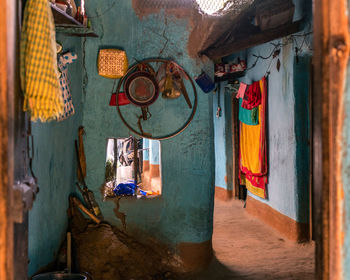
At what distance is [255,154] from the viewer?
7363mm

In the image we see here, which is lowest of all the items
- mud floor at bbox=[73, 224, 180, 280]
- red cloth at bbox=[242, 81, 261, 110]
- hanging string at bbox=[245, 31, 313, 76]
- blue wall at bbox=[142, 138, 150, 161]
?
mud floor at bbox=[73, 224, 180, 280]

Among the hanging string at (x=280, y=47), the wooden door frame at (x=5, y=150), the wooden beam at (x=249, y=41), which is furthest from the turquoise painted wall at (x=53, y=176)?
the hanging string at (x=280, y=47)

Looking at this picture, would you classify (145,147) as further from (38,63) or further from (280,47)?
(38,63)

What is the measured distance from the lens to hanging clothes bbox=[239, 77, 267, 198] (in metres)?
6.92

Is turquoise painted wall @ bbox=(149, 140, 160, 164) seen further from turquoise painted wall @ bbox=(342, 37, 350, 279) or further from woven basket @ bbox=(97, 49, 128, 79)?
turquoise painted wall @ bbox=(342, 37, 350, 279)

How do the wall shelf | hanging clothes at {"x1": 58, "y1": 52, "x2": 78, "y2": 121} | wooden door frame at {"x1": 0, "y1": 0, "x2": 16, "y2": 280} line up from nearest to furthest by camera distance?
wooden door frame at {"x1": 0, "y1": 0, "x2": 16, "y2": 280}
the wall shelf
hanging clothes at {"x1": 58, "y1": 52, "x2": 78, "y2": 121}

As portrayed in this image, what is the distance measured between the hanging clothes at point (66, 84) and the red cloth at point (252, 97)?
4343mm

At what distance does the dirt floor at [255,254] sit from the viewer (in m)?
4.65

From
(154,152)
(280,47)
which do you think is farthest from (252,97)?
(154,152)

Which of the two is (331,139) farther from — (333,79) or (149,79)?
(149,79)

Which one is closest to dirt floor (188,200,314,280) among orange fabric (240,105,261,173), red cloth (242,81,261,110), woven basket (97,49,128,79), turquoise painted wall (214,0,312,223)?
turquoise painted wall (214,0,312,223)

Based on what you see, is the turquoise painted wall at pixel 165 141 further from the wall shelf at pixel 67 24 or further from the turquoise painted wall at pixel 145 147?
the turquoise painted wall at pixel 145 147

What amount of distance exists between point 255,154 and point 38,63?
21.1 ft

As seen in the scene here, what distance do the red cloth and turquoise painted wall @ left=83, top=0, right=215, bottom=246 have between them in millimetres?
2667
